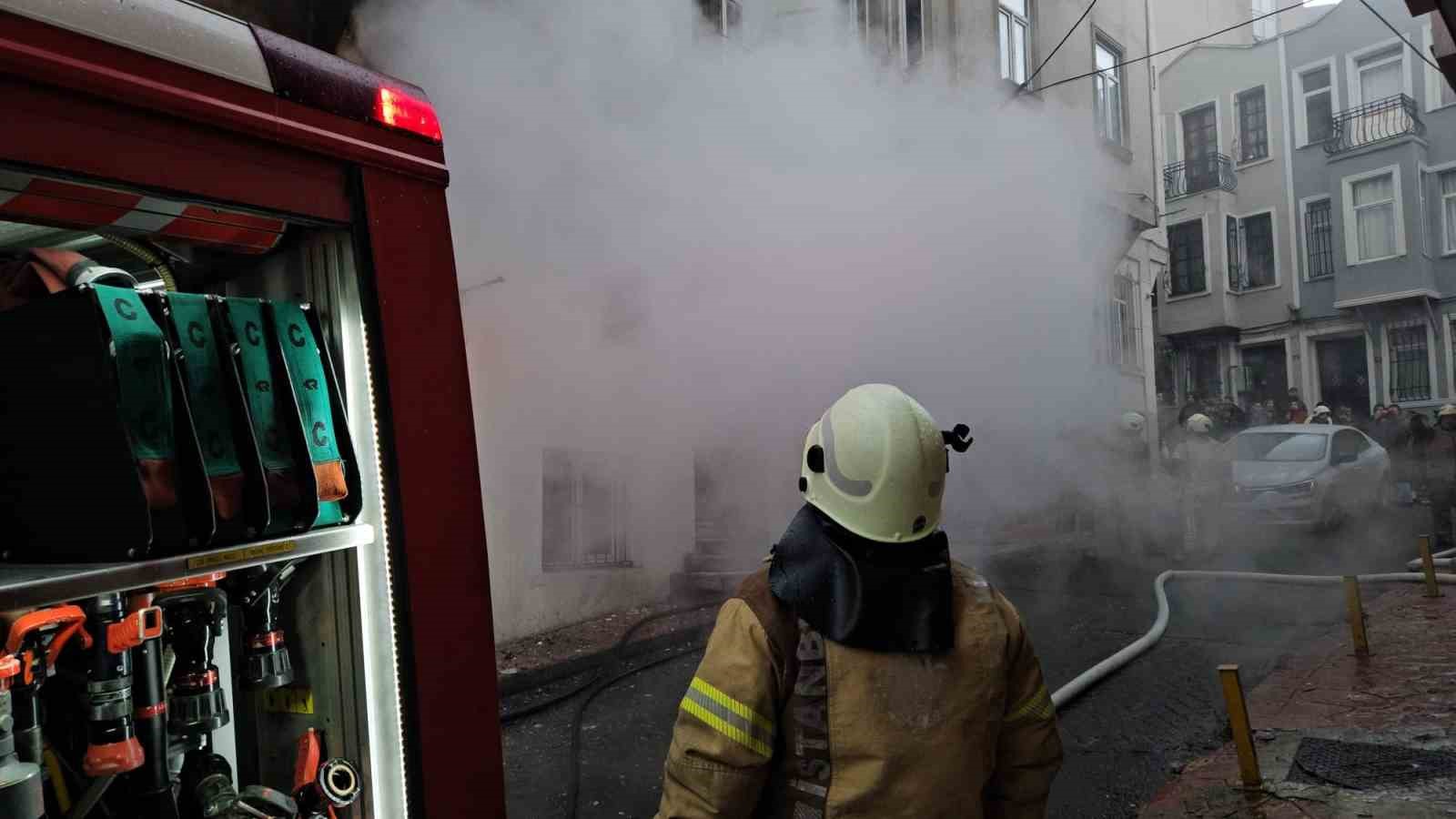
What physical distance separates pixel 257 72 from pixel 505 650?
5197 mm

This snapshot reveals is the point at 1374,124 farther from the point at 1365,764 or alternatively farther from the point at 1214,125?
the point at 1365,764

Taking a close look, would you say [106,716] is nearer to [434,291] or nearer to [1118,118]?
[434,291]

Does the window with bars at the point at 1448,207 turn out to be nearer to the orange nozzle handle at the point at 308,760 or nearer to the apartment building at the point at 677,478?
the apartment building at the point at 677,478

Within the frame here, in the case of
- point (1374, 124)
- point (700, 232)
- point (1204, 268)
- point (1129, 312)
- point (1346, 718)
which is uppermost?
point (1374, 124)

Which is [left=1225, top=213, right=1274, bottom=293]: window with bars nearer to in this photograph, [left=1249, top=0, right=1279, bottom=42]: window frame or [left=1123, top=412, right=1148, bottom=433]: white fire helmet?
[left=1249, top=0, right=1279, bottom=42]: window frame

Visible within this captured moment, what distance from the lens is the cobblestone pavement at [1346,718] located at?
146 inches

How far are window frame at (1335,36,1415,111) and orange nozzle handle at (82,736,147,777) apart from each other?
87.7 feet

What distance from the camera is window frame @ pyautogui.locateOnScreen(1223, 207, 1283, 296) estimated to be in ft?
78.8

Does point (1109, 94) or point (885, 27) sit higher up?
point (1109, 94)

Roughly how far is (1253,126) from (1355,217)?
366 centimetres

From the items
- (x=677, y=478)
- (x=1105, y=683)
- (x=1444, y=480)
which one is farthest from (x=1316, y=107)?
(x=1105, y=683)

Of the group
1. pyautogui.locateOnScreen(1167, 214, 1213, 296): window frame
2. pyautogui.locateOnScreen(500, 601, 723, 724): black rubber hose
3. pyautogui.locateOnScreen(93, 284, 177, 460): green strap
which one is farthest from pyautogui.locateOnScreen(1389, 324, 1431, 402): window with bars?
pyautogui.locateOnScreen(93, 284, 177, 460): green strap

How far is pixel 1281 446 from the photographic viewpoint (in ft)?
38.6

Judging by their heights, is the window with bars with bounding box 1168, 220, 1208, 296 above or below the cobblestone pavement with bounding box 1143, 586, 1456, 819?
above
